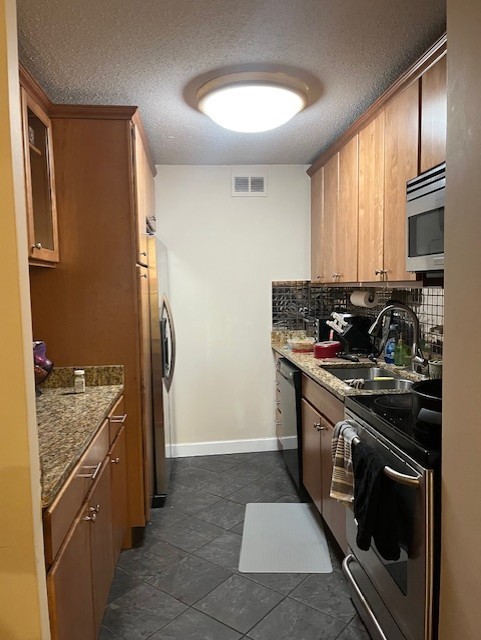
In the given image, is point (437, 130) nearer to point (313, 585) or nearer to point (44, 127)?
point (44, 127)

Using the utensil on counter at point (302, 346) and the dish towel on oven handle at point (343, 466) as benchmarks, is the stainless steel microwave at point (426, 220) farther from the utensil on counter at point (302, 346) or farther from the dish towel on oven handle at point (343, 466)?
the utensil on counter at point (302, 346)

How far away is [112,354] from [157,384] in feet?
1.59

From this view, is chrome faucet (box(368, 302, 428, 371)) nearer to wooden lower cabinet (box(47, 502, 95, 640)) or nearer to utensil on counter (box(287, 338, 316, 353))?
utensil on counter (box(287, 338, 316, 353))

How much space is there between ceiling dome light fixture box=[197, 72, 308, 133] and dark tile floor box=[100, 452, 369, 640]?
232 centimetres

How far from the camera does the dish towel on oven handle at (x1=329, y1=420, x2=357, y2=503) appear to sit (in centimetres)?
185

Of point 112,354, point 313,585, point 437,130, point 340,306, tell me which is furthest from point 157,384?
point 437,130

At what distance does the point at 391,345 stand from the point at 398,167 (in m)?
1.17

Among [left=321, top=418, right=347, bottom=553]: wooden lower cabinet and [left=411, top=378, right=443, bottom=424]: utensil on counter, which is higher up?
[left=411, top=378, right=443, bottom=424]: utensil on counter

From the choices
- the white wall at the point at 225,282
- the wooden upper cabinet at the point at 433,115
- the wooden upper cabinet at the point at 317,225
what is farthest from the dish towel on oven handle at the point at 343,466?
the white wall at the point at 225,282

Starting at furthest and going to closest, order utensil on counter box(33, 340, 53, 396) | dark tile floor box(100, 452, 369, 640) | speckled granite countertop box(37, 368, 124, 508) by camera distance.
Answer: utensil on counter box(33, 340, 53, 396)
dark tile floor box(100, 452, 369, 640)
speckled granite countertop box(37, 368, 124, 508)

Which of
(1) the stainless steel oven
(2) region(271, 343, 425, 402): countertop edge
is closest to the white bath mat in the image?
(1) the stainless steel oven

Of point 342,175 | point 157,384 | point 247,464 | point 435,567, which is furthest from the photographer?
point 247,464

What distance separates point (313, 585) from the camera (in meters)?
2.20

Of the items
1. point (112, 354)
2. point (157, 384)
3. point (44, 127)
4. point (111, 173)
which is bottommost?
point (157, 384)
